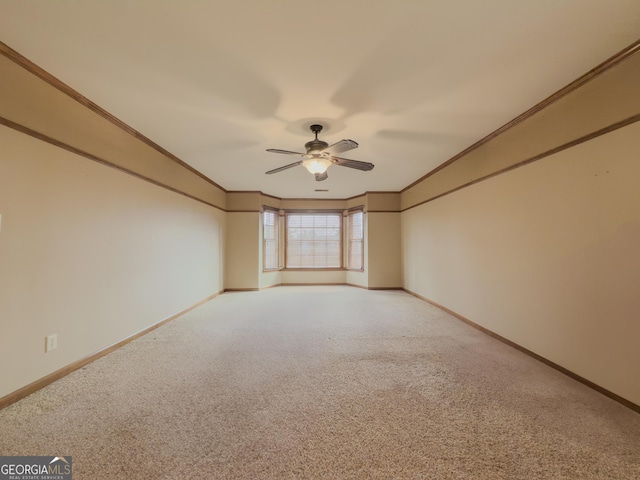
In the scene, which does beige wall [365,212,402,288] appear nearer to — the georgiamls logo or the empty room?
the empty room

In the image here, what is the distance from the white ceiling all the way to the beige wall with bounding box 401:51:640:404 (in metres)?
0.36

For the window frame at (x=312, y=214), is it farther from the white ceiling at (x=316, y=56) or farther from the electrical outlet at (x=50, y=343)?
the electrical outlet at (x=50, y=343)

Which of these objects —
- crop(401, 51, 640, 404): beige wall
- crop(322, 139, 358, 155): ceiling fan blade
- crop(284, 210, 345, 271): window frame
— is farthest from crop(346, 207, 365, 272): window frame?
crop(322, 139, 358, 155): ceiling fan blade

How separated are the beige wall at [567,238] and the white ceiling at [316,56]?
364mm

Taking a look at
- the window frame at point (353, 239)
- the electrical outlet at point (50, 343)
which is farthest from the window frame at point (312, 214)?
the electrical outlet at point (50, 343)

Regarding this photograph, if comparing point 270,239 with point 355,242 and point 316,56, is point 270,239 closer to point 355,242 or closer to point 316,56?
point 355,242

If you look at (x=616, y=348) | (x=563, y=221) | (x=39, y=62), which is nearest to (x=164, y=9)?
(x=39, y=62)

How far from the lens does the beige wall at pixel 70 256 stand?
1.80 meters

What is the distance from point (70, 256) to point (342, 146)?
2.64 m

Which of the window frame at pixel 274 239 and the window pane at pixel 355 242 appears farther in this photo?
the window pane at pixel 355 242

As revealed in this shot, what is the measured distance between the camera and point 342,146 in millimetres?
2523

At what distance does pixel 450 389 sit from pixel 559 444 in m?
0.64

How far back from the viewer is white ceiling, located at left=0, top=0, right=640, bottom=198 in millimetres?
1484

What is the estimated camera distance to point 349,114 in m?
2.60
